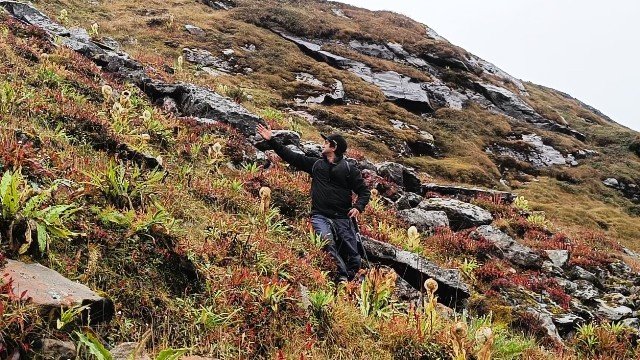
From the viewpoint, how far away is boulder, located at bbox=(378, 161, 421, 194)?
16.6 meters

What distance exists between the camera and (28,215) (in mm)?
4152

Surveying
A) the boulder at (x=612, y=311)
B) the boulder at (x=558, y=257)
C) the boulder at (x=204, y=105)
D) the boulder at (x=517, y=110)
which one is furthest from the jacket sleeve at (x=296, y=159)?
the boulder at (x=517, y=110)

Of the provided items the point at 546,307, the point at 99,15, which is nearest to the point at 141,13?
the point at 99,15

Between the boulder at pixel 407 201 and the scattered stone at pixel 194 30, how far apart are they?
2452cm

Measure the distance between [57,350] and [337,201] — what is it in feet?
18.4

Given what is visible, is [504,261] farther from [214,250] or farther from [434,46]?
[434,46]

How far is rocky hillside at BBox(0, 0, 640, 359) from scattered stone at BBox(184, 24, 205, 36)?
3.75 metres

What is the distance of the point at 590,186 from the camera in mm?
31562

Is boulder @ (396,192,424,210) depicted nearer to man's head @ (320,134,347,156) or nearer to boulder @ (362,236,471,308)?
boulder @ (362,236,471,308)

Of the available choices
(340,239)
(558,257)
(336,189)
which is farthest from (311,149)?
(558,257)

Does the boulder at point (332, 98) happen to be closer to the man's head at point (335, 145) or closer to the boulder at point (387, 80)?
the boulder at point (387, 80)

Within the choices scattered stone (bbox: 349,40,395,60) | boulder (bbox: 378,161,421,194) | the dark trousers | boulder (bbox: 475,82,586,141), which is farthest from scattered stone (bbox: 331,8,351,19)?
the dark trousers

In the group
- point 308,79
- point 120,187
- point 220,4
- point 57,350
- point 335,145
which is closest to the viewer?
point 57,350

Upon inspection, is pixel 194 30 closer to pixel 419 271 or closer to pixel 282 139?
pixel 282 139
